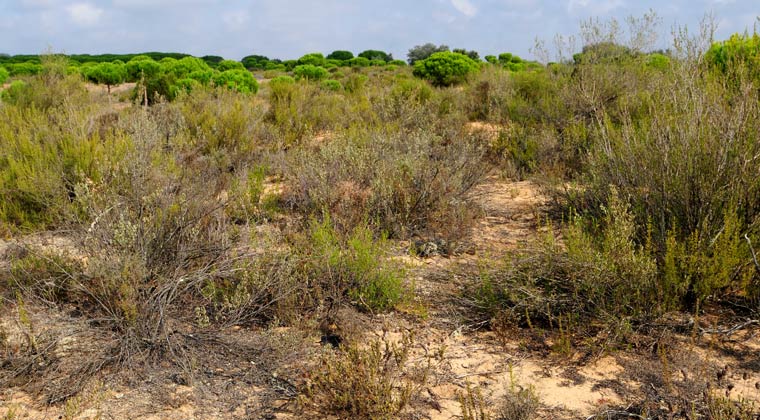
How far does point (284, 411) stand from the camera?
294 cm

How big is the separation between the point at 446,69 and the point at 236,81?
5879mm

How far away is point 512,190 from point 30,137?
5.37 meters

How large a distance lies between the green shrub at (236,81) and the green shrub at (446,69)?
512cm

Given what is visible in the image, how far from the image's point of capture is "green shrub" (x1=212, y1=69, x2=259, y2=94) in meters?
12.7

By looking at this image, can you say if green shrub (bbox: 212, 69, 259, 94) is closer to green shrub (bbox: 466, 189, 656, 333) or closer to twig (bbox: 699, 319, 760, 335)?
green shrub (bbox: 466, 189, 656, 333)

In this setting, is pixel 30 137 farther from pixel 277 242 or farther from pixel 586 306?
pixel 586 306

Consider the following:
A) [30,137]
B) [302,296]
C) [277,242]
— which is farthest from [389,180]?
[30,137]

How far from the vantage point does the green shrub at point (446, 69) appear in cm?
1584

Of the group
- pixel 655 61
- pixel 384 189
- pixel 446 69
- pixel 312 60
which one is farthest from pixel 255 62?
pixel 384 189

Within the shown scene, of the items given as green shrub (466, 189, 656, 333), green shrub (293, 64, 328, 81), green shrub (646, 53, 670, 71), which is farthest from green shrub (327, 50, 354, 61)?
green shrub (466, 189, 656, 333)

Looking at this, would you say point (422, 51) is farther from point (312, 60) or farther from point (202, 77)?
point (202, 77)

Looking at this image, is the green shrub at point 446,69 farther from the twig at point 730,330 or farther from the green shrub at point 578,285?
the twig at point 730,330

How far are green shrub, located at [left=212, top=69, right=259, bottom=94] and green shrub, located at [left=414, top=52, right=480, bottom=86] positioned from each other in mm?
5123

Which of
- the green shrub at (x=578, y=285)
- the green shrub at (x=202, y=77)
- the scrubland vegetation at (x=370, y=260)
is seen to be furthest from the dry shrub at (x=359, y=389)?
the green shrub at (x=202, y=77)
